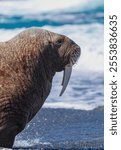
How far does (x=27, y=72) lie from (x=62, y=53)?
0.97m

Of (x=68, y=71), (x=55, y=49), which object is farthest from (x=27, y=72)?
(x=68, y=71)

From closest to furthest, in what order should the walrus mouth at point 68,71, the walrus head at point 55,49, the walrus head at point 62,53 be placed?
1. the walrus head at point 55,49
2. the walrus head at point 62,53
3. the walrus mouth at point 68,71

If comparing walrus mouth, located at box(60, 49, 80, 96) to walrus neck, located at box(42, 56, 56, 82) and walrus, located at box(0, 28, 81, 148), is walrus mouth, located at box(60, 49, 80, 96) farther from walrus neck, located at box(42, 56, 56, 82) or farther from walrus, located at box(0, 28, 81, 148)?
walrus neck, located at box(42, 56, 56, 82)

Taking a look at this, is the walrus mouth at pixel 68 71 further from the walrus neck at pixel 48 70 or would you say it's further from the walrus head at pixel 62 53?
the walrus neck at pixel 48 70

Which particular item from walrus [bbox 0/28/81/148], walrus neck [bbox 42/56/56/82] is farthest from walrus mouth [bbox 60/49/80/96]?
walrus neck [bbox 42/56/56/82]

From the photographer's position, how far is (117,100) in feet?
45.5

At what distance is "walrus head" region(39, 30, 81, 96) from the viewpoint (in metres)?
14.3

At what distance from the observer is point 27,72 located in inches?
545

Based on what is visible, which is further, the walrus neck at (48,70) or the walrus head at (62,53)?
the walrus head at (62,53)

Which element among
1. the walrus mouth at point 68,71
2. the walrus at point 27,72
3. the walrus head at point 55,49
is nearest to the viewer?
the walrus at point 27,72

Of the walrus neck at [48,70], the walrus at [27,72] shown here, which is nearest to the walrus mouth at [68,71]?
the walrus at [27,72]

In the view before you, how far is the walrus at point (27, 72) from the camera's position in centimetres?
1357

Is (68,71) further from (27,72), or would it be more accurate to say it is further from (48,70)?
(27,72)

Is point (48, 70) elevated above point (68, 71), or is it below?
above
